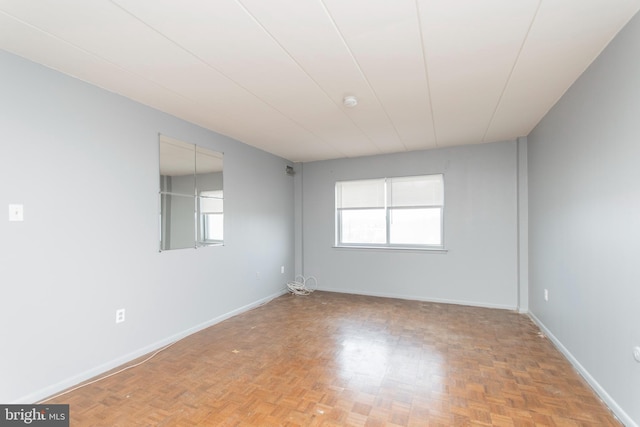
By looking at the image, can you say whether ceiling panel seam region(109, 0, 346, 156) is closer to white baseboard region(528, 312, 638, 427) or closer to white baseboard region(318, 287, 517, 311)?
white baseboard region(318, 287, 517, 311)

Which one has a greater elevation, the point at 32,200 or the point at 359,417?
the point at 32,200

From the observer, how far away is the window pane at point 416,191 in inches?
189

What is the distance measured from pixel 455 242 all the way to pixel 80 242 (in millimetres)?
4603

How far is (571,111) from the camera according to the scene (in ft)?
8.63

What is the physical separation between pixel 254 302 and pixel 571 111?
4319 mm

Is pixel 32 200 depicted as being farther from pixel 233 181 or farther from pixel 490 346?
pixel 490 346

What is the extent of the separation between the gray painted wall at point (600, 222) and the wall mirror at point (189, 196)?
372 cm

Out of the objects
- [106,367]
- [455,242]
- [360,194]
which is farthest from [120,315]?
[455,242]

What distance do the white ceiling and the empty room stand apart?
0.02m

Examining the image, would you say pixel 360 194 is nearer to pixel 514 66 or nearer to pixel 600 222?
pixel 514 66

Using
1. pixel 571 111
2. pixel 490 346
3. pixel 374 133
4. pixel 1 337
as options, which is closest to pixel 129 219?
pixel 1 337

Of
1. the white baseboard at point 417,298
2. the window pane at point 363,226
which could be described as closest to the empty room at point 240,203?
the white baseboard at point 417,298

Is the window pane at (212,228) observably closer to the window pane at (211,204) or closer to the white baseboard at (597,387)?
the window pane at (211,204)

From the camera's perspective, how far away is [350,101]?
9.18 ft
